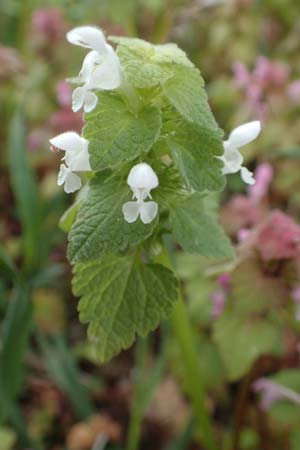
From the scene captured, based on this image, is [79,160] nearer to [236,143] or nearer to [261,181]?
[236,143]

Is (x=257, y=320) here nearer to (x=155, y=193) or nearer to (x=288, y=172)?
(x=155, y=193)

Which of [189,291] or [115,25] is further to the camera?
[115,25]

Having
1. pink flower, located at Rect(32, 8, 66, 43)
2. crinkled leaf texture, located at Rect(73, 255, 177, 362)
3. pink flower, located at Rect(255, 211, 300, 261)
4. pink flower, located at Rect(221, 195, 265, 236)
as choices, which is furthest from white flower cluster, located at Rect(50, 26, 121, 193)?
pink flower, located at Rect(32, 8, 66, 43)

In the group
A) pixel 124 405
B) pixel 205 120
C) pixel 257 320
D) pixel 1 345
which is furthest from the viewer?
pixel 124 405

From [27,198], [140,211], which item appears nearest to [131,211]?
[140,211]

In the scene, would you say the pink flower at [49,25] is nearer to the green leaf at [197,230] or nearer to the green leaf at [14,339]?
the green leaf at [14,339]

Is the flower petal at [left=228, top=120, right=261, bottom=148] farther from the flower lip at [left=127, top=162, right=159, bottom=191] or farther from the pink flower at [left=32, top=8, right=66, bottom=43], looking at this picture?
the pink flower at [left=32, top=8, right=66, bottom=43]

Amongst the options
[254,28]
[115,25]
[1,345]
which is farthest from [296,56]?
[1,345]

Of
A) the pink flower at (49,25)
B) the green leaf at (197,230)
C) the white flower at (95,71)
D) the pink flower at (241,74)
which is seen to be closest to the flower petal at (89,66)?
the white flower at (95,71)
